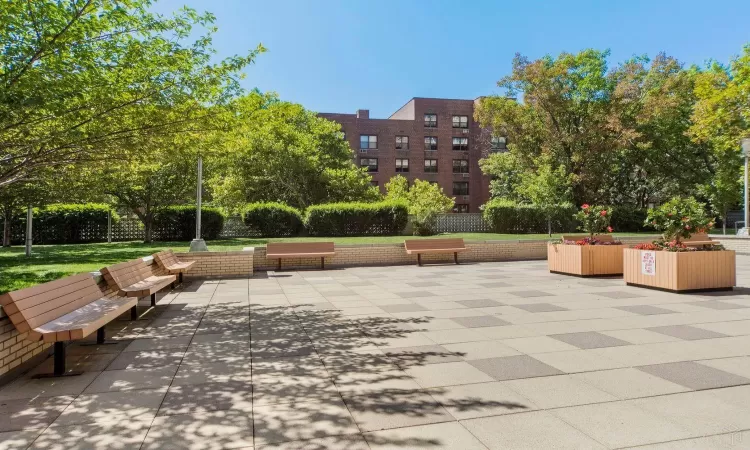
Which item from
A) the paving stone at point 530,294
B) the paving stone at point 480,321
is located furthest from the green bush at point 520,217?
the paving stone at point 480,321

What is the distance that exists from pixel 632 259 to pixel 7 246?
25171 millimetres

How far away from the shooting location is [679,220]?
32.2ft

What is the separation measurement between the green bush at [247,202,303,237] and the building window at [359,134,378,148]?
28484 mm

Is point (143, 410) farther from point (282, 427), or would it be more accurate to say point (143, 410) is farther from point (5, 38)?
point (5, 38)

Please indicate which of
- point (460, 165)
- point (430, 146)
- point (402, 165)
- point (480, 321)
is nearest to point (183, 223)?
point (480, 321)

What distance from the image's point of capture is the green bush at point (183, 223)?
77.7 feet

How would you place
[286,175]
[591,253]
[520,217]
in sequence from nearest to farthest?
[591,253] → [520,217] → [286,175]

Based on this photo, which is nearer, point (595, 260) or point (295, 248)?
point (595, 260)

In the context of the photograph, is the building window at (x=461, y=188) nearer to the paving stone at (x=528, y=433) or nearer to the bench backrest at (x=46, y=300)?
the bench backrest at (x=46, y=300)

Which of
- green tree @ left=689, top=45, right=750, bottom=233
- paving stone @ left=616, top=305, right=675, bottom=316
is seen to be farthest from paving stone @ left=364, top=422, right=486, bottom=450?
green tree @ left=689, top=45, right=750, bottom=233

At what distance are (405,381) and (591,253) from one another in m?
9.40

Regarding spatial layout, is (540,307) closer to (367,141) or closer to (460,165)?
(367,141)

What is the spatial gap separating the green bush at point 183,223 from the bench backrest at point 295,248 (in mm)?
10061

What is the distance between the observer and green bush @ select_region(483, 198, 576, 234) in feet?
92.8
